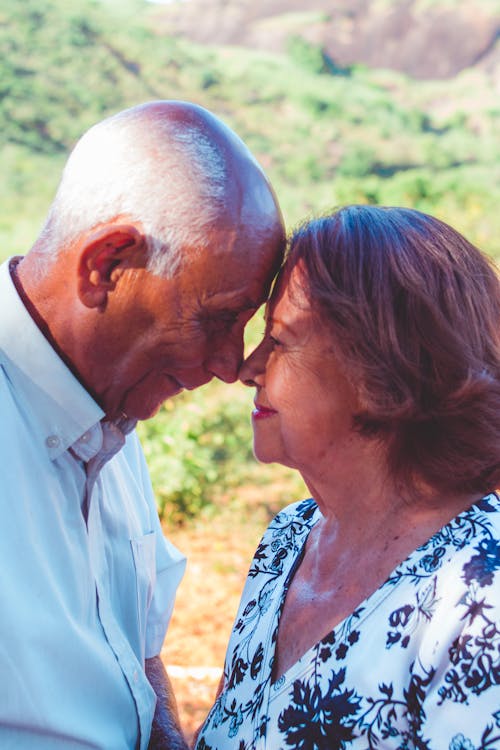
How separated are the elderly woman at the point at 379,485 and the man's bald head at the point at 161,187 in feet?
0.74

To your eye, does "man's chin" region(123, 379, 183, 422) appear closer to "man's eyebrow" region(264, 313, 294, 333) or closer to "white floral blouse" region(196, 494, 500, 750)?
"man's eyebrow" region(264, 313, 294, 333)

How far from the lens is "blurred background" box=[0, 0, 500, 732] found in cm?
736

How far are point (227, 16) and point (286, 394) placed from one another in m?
26.7

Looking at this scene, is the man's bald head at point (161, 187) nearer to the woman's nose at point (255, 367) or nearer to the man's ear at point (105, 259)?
the man's ear at point (105, 259)

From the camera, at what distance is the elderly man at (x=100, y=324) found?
2.09 m

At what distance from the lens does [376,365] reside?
201 cm

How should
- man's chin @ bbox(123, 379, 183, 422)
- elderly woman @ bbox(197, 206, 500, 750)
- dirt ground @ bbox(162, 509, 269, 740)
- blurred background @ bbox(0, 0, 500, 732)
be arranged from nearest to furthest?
elderly woman @ bbox(197, 206, 500, 750)
man's chin @ bbox(123, 379, 183, 422)
dirt ground @ bbox(162, 509, 269, 740)
blurred background @ bbox(0, 0, 500, 732)

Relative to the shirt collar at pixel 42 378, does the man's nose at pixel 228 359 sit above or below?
below

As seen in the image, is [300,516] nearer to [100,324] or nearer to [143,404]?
[143,404]

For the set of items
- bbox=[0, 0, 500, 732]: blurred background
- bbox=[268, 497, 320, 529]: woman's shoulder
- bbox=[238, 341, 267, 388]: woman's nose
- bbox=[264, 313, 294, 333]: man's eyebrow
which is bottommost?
bbox=[0, 0, 500, 732]: blurred background

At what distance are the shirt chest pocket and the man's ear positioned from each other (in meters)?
0.76

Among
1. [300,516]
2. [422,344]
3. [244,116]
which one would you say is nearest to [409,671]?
[422,344]

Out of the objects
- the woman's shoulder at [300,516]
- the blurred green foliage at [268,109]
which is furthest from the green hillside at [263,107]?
the woman's shoulder at [300,516]

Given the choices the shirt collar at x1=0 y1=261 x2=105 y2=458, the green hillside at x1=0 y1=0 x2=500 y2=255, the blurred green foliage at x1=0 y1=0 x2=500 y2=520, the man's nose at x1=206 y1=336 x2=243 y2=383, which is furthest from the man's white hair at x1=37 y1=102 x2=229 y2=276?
the green hillside at x1=0 y1=0 x2=500 y2=255
